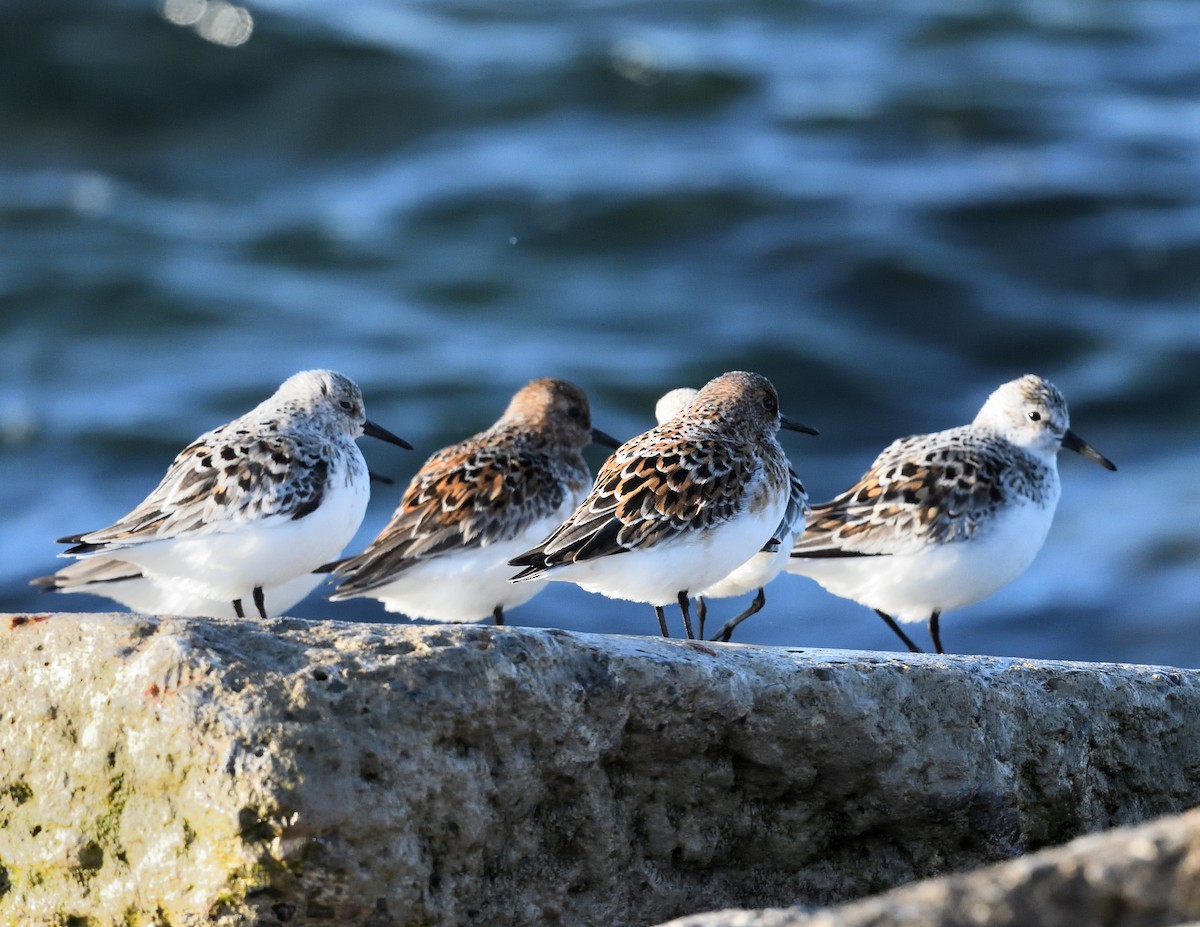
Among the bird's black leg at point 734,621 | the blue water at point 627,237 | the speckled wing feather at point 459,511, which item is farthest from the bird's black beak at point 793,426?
the blue water at point 627,237

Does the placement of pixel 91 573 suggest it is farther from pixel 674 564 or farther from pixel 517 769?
pixel 517 769

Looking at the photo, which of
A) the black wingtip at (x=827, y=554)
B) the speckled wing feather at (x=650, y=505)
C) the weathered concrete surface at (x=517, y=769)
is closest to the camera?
the weathered concrete surface at (x=517, y=769)

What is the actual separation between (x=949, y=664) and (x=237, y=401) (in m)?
12.4

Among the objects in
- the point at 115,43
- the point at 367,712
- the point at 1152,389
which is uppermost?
the point at 115,43

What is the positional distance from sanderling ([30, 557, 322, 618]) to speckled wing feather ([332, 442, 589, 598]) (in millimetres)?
275

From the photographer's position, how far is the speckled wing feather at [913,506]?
7539 millimetres

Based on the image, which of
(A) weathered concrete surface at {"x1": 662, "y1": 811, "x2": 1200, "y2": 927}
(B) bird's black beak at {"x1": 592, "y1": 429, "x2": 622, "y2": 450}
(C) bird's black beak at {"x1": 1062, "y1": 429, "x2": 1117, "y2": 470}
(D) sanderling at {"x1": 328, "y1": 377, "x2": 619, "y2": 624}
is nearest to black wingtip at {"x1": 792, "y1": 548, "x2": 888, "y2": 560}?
(D) sanderling at {"x1": 328, "y1": 377, "x2": 619, "y2": 624}

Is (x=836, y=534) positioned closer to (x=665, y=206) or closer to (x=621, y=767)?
(x=621, y=767)

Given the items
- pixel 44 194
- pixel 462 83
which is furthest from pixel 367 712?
pixel 462 83

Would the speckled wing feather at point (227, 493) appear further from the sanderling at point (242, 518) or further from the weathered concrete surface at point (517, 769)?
the weathered concrete surface at point (517, 769)

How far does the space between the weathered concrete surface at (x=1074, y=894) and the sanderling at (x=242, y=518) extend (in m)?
3.70

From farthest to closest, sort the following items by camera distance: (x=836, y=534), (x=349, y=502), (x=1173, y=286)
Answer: (x=1173, y=286)
(x=836, y=534)
(x=349, y=502)

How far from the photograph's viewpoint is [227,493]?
641 cm

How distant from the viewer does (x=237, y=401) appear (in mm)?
16625
